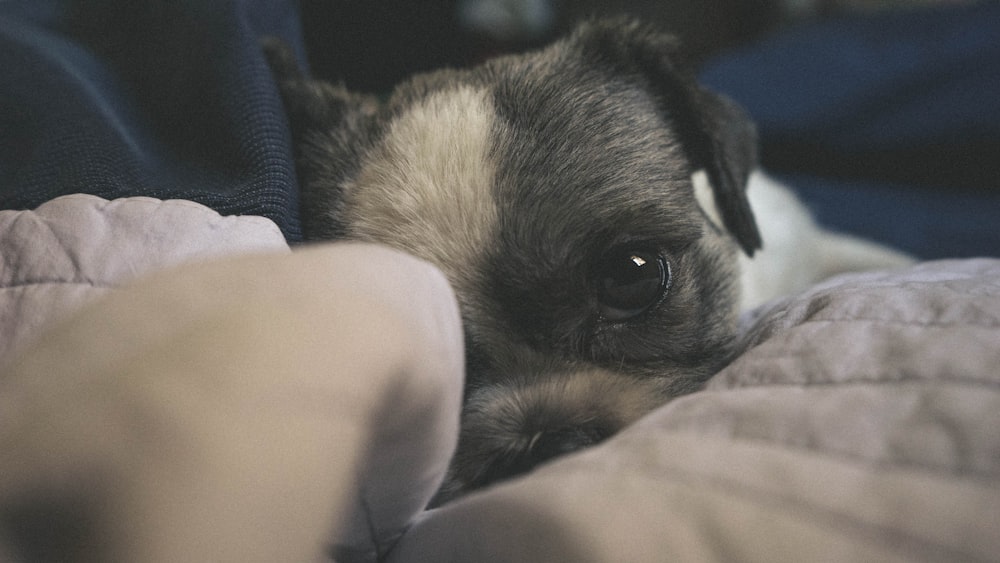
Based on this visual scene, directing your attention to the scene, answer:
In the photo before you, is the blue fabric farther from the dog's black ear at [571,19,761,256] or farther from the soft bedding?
the soft bedding

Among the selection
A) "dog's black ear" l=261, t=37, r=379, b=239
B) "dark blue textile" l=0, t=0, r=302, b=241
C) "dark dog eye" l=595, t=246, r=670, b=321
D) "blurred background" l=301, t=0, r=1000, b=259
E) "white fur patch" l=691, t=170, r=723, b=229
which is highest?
"dark blue textile" l=0, t=0, r=302, b=241

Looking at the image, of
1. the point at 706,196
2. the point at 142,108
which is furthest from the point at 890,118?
the point at 142,108

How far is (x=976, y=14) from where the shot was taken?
7.21 ft

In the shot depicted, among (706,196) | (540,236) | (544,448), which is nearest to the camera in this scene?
(544,448)

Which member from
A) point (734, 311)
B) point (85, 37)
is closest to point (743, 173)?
point (734, 311)

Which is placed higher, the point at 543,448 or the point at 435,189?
the point at 435,189

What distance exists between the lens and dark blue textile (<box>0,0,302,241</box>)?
779 millimetres

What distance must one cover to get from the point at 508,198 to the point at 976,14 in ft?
7.05

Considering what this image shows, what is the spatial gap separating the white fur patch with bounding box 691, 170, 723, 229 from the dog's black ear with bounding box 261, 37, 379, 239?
61 cm

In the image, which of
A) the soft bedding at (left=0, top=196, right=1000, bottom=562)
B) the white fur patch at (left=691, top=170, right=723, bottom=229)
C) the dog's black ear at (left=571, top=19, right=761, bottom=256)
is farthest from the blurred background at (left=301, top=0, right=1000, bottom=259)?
the soft bedding at (left=0, top=196, right=1000, bottom=562)

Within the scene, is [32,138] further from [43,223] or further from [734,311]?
[734,311]

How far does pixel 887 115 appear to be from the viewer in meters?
2.17

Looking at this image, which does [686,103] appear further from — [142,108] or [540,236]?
[142,108]

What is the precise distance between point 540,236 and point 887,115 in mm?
1806
